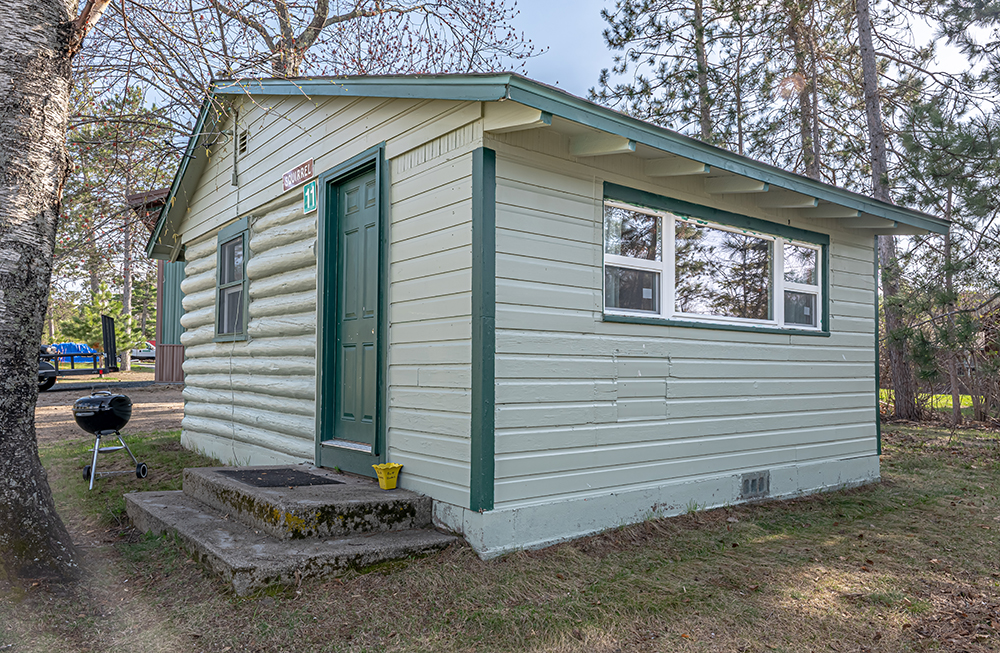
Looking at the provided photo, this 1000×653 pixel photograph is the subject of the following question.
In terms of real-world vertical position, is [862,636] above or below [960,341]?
below

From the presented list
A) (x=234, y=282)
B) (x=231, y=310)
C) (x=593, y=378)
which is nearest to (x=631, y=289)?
(x=593, y=378)

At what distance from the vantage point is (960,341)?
29.4 ft

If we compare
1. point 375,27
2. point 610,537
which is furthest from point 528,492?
point 375,27

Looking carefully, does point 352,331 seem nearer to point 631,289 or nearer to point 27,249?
point 631,289

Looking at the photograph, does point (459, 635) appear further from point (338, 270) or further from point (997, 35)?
point (997, 35)

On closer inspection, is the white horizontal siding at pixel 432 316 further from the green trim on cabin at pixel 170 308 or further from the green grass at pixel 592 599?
the green trim on cabin at pixel 170 308

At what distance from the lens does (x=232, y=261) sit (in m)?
8.02

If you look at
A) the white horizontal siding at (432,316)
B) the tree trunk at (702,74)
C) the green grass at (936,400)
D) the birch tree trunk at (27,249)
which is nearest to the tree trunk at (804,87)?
the tree trunk at (702,74)

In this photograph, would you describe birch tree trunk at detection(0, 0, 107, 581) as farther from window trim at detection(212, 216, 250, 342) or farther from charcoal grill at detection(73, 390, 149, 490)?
window trim at detection(212, 216, 250, 342)

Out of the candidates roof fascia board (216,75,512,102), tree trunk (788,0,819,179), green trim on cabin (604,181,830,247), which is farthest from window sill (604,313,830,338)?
tree trunk (788,0,819,179)

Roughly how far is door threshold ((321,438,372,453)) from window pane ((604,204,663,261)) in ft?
7.78

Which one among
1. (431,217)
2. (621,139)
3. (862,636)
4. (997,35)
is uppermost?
(997,35)

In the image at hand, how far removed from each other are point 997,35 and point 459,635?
1250 cm

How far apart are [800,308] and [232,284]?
606 centimetres
